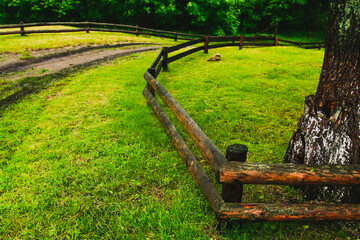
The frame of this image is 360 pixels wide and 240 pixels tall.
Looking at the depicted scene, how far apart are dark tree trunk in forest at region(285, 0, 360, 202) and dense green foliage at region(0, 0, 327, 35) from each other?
24699 millimetres

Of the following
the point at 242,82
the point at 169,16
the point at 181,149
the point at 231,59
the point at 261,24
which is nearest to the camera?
the point at 181,149

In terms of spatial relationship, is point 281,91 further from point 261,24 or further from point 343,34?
point 261,24

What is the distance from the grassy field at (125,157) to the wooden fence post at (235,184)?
0.38 metres

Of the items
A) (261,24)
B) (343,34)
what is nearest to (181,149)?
Result: (343,34)

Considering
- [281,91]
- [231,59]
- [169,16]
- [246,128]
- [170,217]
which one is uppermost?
[169,16]

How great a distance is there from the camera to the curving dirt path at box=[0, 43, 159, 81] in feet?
30.2

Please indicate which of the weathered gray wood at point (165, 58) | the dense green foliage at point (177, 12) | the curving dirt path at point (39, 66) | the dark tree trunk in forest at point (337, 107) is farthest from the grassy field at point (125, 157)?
the dense green foliage at point (177, 12)

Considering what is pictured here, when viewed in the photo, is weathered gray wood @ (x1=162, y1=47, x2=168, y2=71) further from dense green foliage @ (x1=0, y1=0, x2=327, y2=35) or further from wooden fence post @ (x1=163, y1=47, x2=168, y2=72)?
dense green foliage @ (x1=0, y1=0, x2=327, y2=35)

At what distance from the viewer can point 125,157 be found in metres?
4.16

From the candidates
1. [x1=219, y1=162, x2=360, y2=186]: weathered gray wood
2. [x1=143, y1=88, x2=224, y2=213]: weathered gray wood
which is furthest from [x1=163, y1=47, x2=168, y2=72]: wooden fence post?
[x1=219, y1=162, x2=360, y2=186]: weathered gray wood

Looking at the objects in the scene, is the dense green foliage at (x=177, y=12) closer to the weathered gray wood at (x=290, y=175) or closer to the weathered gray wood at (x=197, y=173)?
the weathered gray wood at (x=197, y=173)

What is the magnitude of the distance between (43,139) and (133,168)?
7.34 feet

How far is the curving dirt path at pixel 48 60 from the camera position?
9.20 m

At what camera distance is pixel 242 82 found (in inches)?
328
